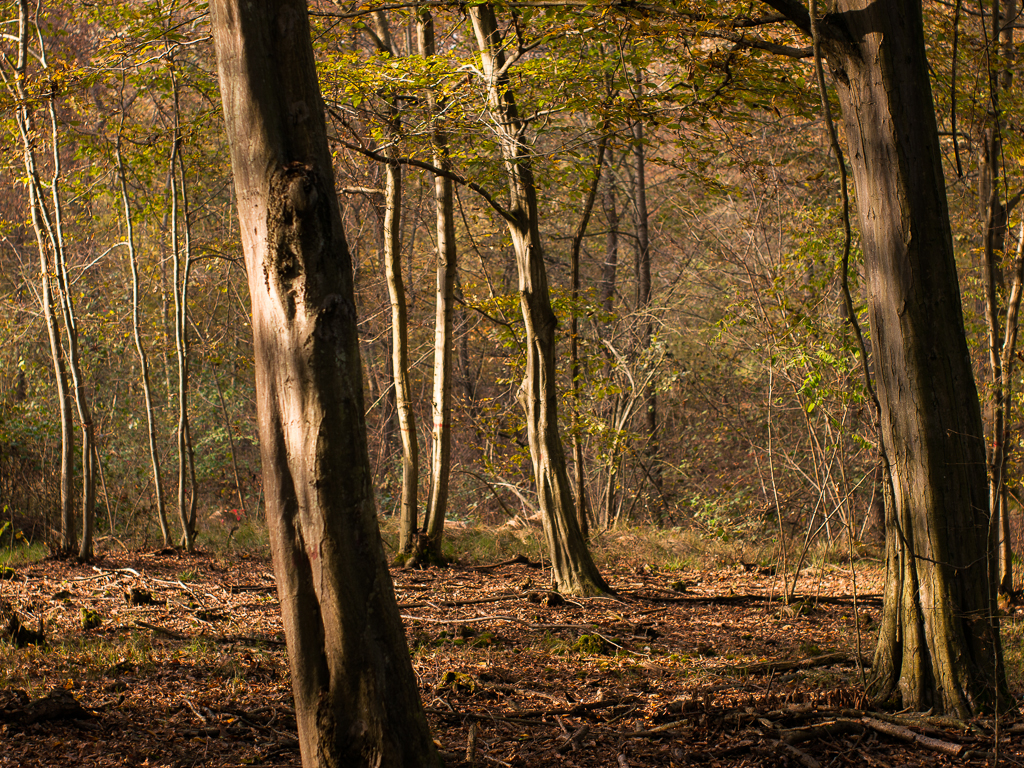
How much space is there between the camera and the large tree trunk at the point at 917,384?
3469mm

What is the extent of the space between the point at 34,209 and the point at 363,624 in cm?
662

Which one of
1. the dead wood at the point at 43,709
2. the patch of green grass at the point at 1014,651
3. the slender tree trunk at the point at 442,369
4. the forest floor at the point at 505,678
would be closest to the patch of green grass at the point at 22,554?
the forest floor at the point at 505,678

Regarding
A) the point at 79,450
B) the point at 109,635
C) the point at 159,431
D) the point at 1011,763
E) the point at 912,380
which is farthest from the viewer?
the point at 159,431

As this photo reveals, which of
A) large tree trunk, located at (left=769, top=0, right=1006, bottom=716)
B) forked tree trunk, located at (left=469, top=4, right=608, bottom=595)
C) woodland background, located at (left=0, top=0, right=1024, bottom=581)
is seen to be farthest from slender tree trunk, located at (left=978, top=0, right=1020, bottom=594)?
forked tree trunk, located at (left=469, top=4, right=608, bottom=595)

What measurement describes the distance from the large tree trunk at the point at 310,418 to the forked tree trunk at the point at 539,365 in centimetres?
403

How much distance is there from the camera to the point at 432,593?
689 centimetres

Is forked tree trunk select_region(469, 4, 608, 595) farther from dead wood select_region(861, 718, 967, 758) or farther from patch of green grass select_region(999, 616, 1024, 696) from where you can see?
dead wood select_region(861, 718, 967, 758)

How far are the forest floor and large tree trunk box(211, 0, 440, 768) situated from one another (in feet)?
2.45

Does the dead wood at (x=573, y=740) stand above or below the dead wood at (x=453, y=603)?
below

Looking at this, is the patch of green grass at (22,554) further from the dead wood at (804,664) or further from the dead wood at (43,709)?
the dead wood at (804,664)

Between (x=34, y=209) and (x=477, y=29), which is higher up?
(x=477, y=29)

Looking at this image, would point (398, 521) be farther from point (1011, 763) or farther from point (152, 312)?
point (1011, 763)

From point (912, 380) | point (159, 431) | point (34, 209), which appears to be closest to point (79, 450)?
point (159, 431)

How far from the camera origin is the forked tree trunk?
6547mm
